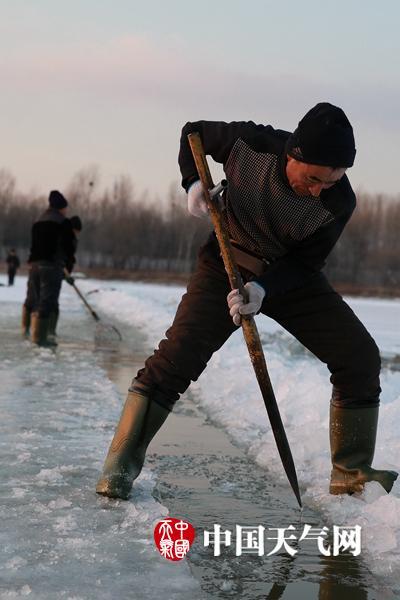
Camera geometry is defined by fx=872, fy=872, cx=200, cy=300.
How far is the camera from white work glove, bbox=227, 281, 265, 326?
3.63 m

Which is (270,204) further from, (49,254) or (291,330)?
(49,254)

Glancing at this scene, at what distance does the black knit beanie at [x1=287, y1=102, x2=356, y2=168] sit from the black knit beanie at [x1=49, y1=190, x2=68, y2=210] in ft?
24.3

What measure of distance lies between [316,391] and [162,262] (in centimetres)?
8184

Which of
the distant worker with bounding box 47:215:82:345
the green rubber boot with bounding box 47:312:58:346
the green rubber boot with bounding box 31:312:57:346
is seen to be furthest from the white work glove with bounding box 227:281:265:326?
the green rubber boot with bounding box 47:312:58:346

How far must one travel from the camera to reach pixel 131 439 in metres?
3.84

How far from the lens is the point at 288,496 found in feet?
13.1

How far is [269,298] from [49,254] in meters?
7.05

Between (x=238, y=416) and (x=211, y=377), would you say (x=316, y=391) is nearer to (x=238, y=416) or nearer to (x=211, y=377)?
(x=238, y=416)

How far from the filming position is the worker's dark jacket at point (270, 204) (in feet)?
12.2

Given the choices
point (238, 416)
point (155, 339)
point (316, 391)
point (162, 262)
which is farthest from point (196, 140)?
point (162, 262)

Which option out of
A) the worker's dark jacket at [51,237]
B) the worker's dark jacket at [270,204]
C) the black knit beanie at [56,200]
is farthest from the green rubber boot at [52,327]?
A: the worker's dark jacket at [270,204]
